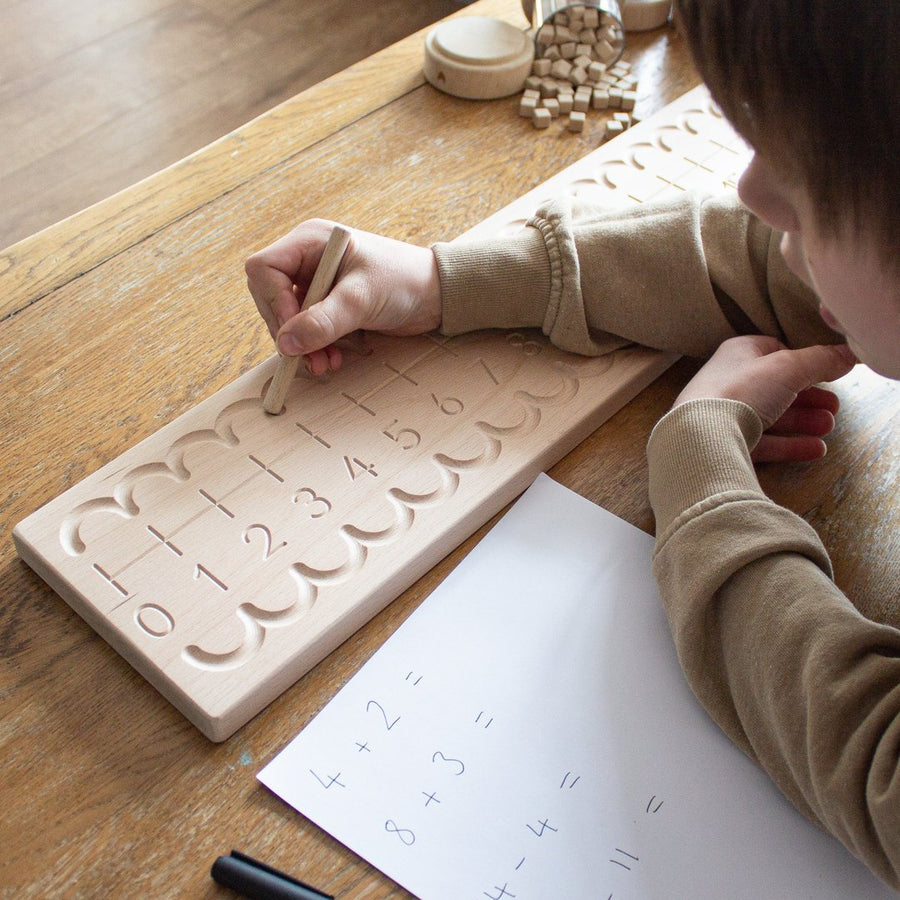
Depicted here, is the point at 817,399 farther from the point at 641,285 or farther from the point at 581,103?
the point at 581,103

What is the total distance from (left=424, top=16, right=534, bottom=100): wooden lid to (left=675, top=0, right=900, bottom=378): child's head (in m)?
0.55

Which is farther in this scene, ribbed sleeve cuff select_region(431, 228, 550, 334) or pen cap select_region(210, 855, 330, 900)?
ribbed sleeve cuff select_region(431, 228, 550, 334)

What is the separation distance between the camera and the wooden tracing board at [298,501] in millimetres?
562

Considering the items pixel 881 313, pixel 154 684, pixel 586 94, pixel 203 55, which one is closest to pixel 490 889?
pixel 154 684

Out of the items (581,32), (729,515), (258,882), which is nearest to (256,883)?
(258,882)

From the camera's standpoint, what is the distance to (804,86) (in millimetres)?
412

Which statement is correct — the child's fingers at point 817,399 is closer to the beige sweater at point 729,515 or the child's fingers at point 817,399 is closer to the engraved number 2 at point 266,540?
the beige sweater at point 729,515

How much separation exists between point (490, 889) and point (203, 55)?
1.87 meters

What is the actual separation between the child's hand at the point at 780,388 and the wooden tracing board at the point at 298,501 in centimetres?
7

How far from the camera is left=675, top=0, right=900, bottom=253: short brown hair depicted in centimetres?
38

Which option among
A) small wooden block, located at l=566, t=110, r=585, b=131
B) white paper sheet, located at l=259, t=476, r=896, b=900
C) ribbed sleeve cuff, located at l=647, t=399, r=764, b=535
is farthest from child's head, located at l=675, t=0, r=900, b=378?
small wooden block, located at l=566, t=110, r=585, b=131

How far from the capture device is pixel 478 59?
98cm

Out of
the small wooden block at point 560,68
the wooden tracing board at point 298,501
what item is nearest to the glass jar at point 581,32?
the small wooden block at point 560,68

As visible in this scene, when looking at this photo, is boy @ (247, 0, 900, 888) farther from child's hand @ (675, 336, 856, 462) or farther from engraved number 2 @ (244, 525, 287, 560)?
engraved number 2 @ (244, 525, 287, 560)
